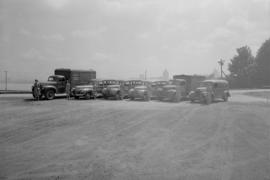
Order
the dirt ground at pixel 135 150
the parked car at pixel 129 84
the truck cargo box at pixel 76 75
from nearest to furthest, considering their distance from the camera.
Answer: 1. the dirt ground at pixel 135 150
2. the truck cargo box at pixel 76 75
3. the parked car at pixel 129 84

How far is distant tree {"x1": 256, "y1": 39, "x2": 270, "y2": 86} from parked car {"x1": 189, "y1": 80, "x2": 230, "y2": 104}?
1713 inches

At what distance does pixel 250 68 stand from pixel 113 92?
48.8m

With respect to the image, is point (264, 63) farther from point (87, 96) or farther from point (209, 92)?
point (87, 96)

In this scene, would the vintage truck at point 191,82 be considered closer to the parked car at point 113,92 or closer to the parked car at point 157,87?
the parked car at point 157,87

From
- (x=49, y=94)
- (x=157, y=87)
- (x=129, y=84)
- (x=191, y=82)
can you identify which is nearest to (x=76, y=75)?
(x=49, y=94)

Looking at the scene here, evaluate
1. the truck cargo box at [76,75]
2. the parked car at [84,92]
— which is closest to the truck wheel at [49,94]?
the parked car at [84,92]

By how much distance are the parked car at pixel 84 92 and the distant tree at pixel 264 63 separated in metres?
50.7

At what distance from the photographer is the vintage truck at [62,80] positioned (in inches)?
866

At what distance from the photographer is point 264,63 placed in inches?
2395

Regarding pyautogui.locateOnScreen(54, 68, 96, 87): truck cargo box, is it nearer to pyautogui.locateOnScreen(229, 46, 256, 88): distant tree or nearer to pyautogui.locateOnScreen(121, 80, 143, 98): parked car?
pyautogui.locateOnScreen(121, 80, 143, 98): parked car

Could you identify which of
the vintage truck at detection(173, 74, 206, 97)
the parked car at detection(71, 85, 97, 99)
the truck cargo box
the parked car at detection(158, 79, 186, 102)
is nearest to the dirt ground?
the parked car at detection(158, 79, 186, 102)

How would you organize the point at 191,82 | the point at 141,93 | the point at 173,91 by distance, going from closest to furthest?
the point at 173,91
the point at 141,93
the point at 191,82

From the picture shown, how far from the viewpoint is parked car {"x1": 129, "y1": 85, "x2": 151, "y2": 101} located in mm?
22188

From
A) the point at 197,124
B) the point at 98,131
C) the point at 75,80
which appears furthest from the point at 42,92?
the point at 197,124
